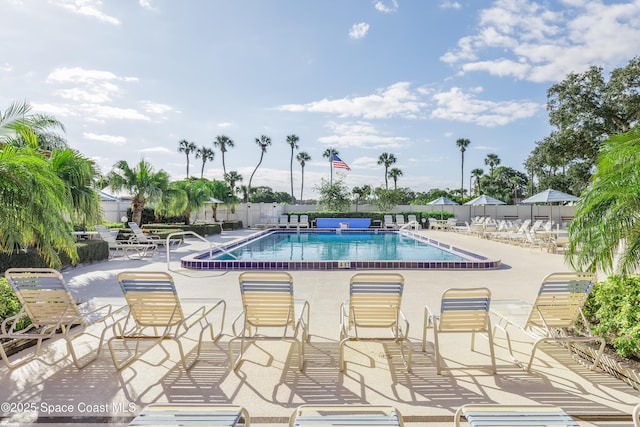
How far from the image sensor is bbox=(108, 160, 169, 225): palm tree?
1608 cm

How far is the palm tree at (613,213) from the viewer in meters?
4.10

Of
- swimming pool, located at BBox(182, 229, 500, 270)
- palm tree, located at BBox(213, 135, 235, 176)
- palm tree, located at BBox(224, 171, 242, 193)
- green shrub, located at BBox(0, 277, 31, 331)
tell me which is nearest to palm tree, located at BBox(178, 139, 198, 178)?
palm tree, located at BBox(213, 135, 235, 176)

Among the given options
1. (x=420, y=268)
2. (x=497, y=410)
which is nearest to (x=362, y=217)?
(x=420, y=268)

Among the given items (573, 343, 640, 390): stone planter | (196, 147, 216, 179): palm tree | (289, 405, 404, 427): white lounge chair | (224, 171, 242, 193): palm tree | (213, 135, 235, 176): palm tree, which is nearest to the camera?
(289, 405, 404, 427): white lounge chair

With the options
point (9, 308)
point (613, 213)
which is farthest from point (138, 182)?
point (613, 213)

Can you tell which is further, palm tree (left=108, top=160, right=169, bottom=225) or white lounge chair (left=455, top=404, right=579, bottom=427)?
palm tree (left=108, top=160, right=169, bottom=225)

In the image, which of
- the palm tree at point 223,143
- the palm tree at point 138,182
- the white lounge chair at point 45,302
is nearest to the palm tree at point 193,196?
the palm tree at point 138,182

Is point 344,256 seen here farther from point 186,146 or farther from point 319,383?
point 186,146

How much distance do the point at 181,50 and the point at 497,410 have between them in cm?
1274

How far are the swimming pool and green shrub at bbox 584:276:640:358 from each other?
5288 millimetres

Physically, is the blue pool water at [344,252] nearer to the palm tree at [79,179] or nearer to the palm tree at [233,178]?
the palm tree at [79,179]

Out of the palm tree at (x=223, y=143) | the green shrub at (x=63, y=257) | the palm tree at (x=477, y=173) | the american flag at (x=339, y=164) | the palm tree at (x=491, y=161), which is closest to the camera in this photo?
the green shrub at (x=63, y=257)

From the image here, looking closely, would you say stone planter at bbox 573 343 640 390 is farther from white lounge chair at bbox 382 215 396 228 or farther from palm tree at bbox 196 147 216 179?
palm tree at bbox 196 147 216 179

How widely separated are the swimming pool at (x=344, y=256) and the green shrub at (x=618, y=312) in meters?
5.29
